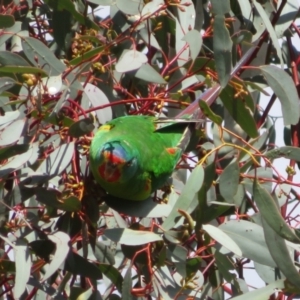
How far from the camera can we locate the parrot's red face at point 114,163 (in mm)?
1814

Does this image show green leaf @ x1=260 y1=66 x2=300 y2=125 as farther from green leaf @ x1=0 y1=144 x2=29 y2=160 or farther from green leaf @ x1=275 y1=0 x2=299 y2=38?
green leaf @ x1=0 y1=144 x2=29 y2=160

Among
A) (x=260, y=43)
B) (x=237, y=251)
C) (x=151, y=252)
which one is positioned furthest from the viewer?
(x=260, y=43)

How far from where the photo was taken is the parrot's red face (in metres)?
1.81

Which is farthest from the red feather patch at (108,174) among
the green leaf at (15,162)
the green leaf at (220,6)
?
the green leaf at (220,6)

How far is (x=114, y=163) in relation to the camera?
1846 mm

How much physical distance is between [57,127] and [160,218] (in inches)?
14.3

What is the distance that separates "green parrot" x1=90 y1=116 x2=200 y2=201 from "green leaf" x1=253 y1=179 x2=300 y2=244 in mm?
299

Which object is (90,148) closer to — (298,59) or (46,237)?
(46,237)

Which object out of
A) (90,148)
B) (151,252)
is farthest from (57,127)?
(151,252)

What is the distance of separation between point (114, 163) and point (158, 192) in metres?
0.25

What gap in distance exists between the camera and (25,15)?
7.02 feet

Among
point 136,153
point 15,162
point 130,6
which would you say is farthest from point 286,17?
point 15,162

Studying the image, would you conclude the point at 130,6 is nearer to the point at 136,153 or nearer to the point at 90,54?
the point at 90,54

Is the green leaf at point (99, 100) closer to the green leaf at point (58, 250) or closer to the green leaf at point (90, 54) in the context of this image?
the green leaf at point (90, 54)
